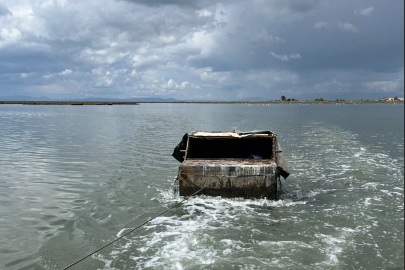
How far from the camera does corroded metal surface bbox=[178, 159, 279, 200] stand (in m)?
9.76

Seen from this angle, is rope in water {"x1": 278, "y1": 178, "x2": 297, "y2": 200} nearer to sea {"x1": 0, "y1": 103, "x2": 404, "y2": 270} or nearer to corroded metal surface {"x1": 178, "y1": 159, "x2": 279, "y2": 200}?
sea {"x1": 0, "y1": 103, "x2": 404, "y2": 270}

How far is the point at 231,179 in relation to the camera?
32.4 ft

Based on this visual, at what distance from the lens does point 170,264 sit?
6508 mm

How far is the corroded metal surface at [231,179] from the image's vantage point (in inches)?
384

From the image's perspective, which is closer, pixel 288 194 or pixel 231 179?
pixel 231 179

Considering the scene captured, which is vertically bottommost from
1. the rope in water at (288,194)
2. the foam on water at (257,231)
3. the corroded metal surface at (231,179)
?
the foam on water at (257,231)

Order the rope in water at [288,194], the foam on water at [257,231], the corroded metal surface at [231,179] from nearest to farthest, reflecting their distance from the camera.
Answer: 1. the foam on water at [257,231]
2. the corroded metal surface at [231,179]
3. the rope in water at [288,194]

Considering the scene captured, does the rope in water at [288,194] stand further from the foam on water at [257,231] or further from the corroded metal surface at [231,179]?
the corroded metal surface at [231,179]

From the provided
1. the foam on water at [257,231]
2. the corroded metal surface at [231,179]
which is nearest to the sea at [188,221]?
the foam on water at [257,231]

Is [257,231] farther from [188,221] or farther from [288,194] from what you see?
[288,194]

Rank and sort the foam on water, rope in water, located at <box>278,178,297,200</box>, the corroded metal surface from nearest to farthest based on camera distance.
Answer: the foam on water < the corroded metal surface < rope in water, located at <box>278,178,297,200</box>

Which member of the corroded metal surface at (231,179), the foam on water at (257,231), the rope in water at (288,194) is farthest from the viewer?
the rope in water at (288,194)

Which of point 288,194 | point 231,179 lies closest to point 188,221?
point 231,179

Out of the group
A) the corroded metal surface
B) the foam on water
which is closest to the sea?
the foam on water
